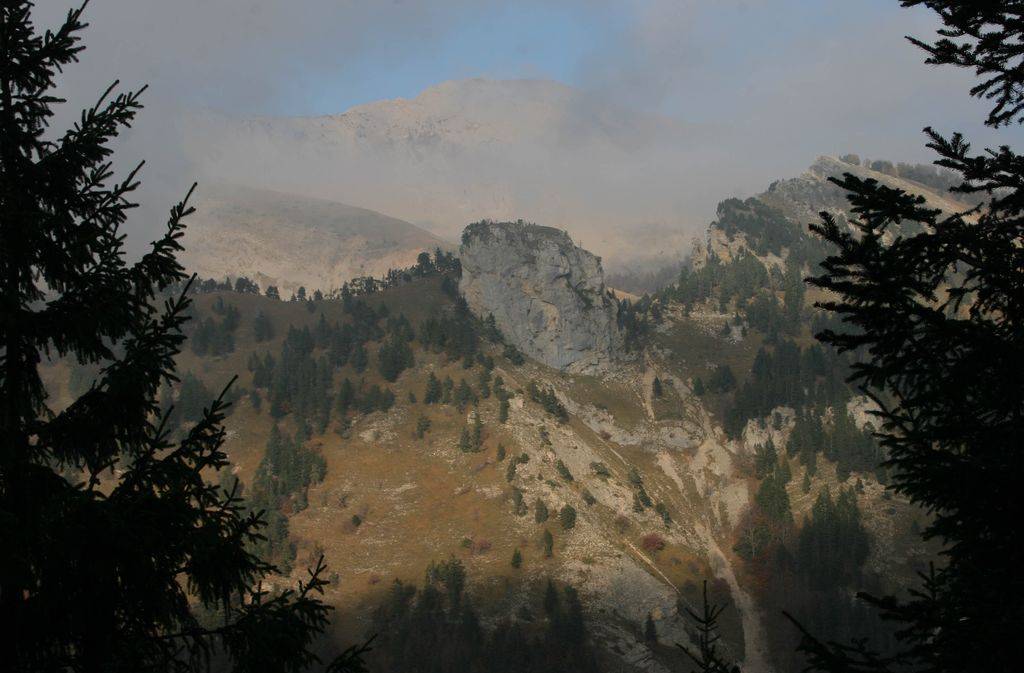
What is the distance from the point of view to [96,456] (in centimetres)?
970

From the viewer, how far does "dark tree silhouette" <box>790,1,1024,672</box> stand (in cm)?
739

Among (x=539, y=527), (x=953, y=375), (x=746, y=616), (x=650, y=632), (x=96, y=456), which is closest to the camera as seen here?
(x=953, y=375)

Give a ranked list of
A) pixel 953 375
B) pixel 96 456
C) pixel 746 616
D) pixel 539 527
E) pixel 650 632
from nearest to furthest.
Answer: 1. pixel 953 375
2. pixel 96 456
3. pixel 650 632
4. pixel 746 616
5. pixel 539 527

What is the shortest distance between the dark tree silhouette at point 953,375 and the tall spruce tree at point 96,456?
6.93m

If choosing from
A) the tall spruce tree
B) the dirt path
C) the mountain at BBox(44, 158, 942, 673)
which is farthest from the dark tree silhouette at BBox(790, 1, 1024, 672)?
the dirt path

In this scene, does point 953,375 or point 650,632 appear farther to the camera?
point 650,632

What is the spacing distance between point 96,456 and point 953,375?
10.1m

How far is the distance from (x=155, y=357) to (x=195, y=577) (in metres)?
2.82

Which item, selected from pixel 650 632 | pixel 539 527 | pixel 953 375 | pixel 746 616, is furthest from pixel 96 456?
pixel 746 616

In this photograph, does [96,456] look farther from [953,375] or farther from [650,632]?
[650,632]

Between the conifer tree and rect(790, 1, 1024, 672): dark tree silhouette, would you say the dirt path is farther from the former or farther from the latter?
rect(790, 1, 1024, 672): dark tree silhouette

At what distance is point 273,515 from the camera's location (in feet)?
486

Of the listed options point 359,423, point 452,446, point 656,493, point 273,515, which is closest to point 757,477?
point 656,493

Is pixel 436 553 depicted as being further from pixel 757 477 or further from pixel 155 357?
pixel 155 357
